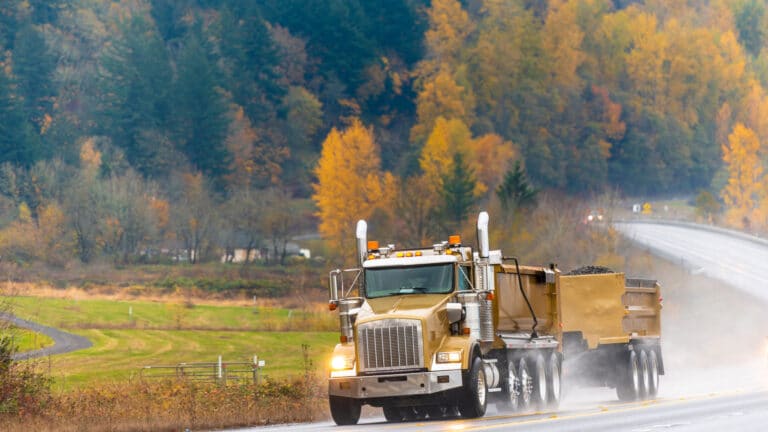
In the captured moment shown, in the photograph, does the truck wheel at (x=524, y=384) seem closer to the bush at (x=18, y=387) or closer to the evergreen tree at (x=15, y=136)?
the bush at (x=18, y=387)

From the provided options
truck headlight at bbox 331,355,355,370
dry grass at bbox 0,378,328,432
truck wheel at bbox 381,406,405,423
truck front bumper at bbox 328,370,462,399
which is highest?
truck headlight at bbox 331,355,355,370

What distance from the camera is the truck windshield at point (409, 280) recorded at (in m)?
26.1

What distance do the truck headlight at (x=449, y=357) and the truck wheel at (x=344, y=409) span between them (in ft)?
6.50

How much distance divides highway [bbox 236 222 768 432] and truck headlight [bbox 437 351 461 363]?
115 centimetres

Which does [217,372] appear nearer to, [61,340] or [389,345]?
[389,345]

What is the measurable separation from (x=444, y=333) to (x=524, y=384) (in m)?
3.26

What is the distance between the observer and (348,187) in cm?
15425

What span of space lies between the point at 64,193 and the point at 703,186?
88926 millimetres

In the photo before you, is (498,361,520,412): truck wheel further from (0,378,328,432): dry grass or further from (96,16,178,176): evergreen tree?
(96,16,178,176): evergreen tree

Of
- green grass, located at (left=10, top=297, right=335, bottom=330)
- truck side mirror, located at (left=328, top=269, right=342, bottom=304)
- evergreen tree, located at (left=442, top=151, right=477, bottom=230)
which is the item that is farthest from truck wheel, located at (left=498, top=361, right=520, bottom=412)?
evergreen tree, located at (left=442, top=151, right=477, bottom=230)

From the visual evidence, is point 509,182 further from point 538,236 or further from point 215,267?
point 215,267

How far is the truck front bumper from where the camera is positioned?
24.5 m

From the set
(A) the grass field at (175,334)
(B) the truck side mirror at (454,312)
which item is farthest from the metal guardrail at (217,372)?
(B) the truck side mirror at (454,312)

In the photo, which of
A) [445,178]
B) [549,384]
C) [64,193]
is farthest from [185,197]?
[549,384]
